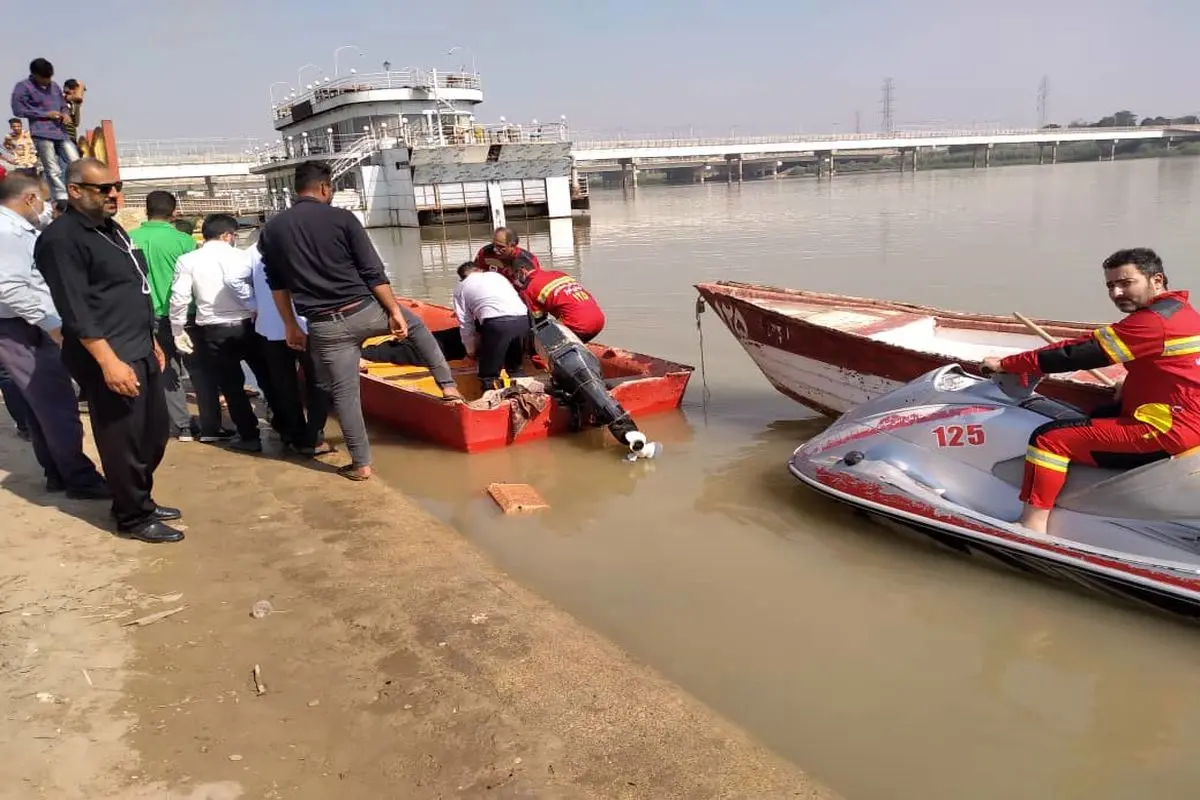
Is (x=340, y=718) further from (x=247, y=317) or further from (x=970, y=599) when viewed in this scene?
(x=247, y=317)

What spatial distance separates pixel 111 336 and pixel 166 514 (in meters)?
1.13

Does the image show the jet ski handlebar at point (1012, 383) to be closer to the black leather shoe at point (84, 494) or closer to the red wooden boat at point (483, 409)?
the red wooden boat at point (483, 409)

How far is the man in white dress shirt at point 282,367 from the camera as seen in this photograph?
588cm

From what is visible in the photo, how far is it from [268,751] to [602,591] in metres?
2.01

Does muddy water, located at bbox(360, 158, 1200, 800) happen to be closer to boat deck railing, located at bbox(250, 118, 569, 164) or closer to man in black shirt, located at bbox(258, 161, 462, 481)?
man in black shirt, located at bbox(258, 161, 462, 481)

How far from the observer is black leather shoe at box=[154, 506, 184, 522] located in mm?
4492

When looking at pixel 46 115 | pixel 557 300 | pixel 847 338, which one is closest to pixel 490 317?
pixel 557 300

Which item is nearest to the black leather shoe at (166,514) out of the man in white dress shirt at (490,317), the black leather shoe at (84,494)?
the black leather shoe at (84,494)

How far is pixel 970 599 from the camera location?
13.8 feet

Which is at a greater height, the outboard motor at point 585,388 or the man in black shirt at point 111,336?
the man in black shirt at point 111,336

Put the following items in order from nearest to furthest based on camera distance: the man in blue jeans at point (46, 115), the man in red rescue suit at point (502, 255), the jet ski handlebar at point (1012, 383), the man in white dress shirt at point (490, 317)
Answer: the jet ski handlebar at point (1012, 383) < the man in white dress shirt at point (490, 317) < the man in red rescue suit at point (502, 255) < the man in blue jeans at point (46, 115)

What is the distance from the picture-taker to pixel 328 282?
16.6 feet

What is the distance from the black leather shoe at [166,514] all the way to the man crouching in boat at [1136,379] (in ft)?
14.7

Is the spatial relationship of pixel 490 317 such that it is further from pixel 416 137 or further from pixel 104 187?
pixel 416 137
